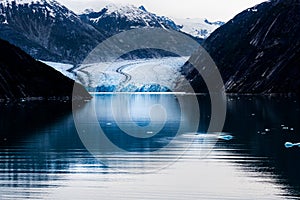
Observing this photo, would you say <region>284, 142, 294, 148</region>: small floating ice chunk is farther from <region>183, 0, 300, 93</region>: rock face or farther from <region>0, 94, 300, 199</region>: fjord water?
<region>183, 0, 300, 93</region>: rock face

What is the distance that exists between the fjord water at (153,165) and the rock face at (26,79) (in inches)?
2901

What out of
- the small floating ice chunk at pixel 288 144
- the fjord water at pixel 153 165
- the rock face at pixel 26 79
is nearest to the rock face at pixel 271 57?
the rock face at pixel 26 79

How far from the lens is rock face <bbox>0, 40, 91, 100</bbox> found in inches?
5261

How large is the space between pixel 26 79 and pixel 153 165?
10922 centimetres

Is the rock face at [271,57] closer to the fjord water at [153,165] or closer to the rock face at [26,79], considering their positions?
the rock face at [26,79]

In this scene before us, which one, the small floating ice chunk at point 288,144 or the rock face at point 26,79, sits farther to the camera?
the rock face at point 26,79

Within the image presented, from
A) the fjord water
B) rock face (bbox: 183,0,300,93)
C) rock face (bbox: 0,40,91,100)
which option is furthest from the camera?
rock face (bbox: 183,0,300,93)

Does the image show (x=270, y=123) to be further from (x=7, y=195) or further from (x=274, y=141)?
(x=7, y=195)

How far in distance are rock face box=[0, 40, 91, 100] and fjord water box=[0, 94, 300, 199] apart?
73685 mm

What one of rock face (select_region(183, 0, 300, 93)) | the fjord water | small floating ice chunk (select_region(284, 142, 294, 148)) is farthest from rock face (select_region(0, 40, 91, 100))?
small floating ice chunk (select_region(284, 142, 294, 148))

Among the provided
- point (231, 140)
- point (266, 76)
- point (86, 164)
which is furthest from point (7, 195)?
point (266, 76)

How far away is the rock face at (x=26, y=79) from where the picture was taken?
13362cm

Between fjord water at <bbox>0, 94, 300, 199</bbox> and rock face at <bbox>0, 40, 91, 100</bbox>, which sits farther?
rock face at <bbox>0, 40, 91, 100</bbox>

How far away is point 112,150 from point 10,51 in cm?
10935
